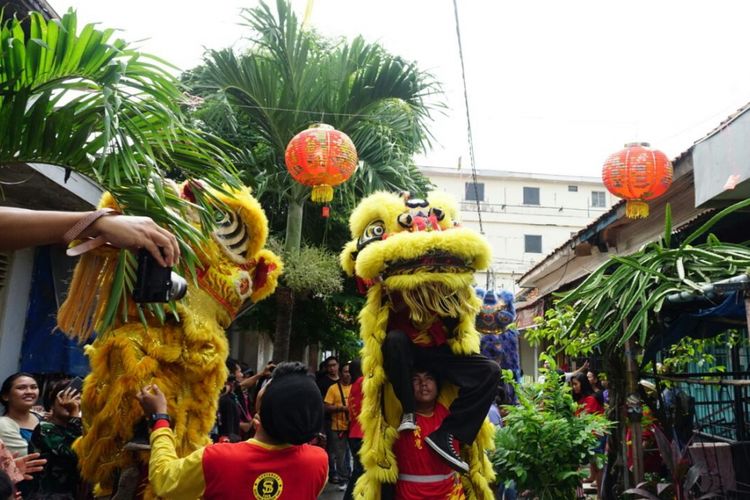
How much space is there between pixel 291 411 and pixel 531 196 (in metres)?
32.4

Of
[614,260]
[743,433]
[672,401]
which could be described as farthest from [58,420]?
[743,433]

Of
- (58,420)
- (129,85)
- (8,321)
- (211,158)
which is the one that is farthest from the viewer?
(8,321)

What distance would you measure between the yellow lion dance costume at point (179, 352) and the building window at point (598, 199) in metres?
31.9

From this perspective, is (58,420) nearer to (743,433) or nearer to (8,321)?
(8,321)

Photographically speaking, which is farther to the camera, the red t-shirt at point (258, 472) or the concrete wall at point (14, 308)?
the concrete wall at point (14, 308)

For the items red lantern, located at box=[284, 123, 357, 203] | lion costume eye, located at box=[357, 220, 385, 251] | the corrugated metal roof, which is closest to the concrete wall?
red lantern, located at box=[284, 123, 357, 203]

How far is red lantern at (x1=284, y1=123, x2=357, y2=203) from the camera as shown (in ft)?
25.2

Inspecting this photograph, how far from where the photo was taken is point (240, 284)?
4.36m

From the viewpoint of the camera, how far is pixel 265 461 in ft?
8.89

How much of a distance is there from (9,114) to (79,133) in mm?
280

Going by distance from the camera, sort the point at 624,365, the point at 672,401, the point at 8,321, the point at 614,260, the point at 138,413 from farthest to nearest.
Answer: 1. the point at 8,321
2. the point at 672,401
3. the point at 624,365
4. the point at 614,260
5. the point at 138,413

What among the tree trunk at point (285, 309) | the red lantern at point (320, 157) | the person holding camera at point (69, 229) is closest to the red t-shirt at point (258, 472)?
the person holding camera at point (69, 229)

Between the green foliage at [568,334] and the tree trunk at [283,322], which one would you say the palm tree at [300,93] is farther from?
the green foliage at [568,334]

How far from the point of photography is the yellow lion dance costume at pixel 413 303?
4219mm
